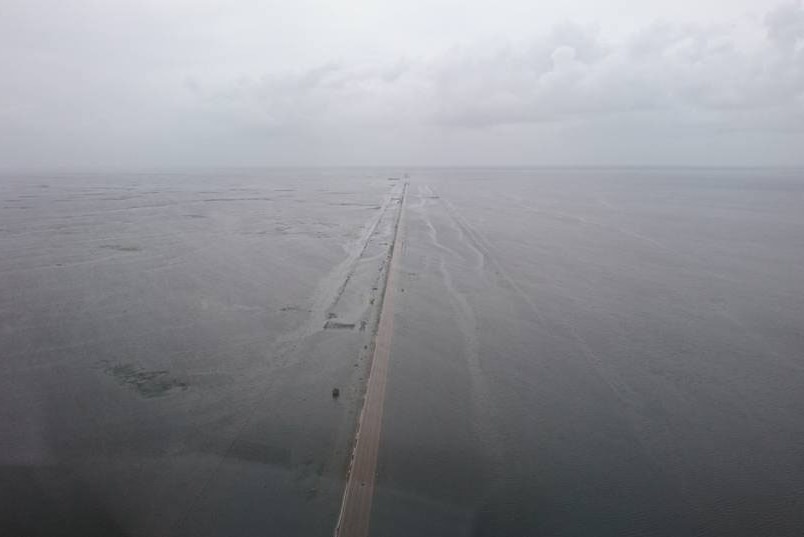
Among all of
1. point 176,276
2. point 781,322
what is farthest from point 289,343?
point 781,322

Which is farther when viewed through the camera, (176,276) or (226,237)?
(226,237)

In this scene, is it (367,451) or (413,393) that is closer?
(367,451)

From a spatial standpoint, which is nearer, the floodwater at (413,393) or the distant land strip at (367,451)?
the distant land strip at (367,451)

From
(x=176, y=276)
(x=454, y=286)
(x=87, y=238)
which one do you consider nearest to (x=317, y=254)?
(x=176, y=276)

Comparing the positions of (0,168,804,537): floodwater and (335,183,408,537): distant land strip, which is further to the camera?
(0,168,804,537): floodwater

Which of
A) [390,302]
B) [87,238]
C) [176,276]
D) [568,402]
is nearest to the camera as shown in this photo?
[568,402]

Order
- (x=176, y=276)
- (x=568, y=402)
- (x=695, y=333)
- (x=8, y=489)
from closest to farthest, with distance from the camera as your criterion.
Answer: (x=8, y=489) → (x=568, y=402) → (x=695, y=333) → (x=176, y=276)

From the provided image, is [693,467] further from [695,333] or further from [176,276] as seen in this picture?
[176,276]

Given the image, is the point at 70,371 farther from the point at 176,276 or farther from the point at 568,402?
the point at 568,402
